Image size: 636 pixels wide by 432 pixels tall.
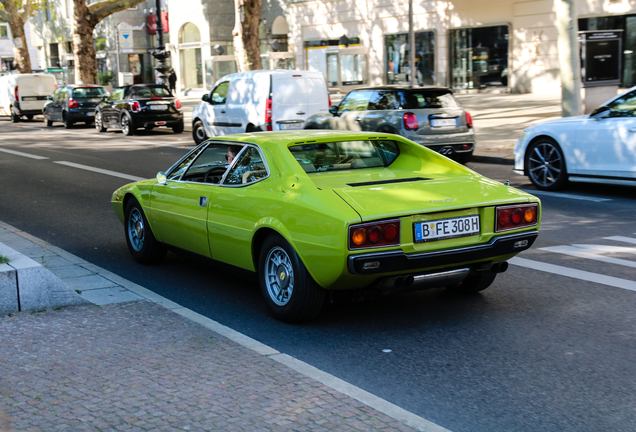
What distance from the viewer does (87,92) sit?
95.0 ft

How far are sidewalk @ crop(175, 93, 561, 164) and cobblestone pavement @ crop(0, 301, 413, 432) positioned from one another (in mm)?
11264

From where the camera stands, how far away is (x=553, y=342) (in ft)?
16.5

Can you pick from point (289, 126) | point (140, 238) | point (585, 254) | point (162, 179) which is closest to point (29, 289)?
point (162, 179)

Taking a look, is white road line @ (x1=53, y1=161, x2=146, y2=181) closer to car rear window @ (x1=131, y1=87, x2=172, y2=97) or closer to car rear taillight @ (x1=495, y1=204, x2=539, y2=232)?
car rear window @ (x1=131, y1=87, x2=172, y2=97)

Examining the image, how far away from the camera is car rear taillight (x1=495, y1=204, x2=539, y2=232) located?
534cm

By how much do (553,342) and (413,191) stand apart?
1370mm

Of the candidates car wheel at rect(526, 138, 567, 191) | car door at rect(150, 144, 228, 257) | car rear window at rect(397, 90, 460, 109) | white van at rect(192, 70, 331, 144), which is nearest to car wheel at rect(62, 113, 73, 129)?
white van at rect(192, 70, 331, 144)

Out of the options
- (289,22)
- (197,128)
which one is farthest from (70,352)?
(289,22)

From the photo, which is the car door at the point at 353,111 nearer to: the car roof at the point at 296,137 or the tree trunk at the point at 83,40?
the car roof at the point at 296,137

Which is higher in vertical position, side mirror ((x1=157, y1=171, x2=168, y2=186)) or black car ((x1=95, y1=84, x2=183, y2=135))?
black car ((x1=95, y1=84, x2=183, y2=135))

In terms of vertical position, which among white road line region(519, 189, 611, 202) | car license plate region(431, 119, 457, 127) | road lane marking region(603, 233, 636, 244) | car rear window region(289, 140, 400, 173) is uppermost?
car rear window region(289, 140, 400, 173)

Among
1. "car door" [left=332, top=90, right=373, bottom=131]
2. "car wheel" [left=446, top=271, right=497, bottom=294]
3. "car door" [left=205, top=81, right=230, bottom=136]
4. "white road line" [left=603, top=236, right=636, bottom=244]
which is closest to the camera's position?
"car wheel" [left=446, top=271, right=497, bottom=294]

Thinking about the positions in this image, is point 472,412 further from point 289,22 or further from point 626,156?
point 289,22

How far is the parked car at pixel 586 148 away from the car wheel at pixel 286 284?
→ 659 cm
